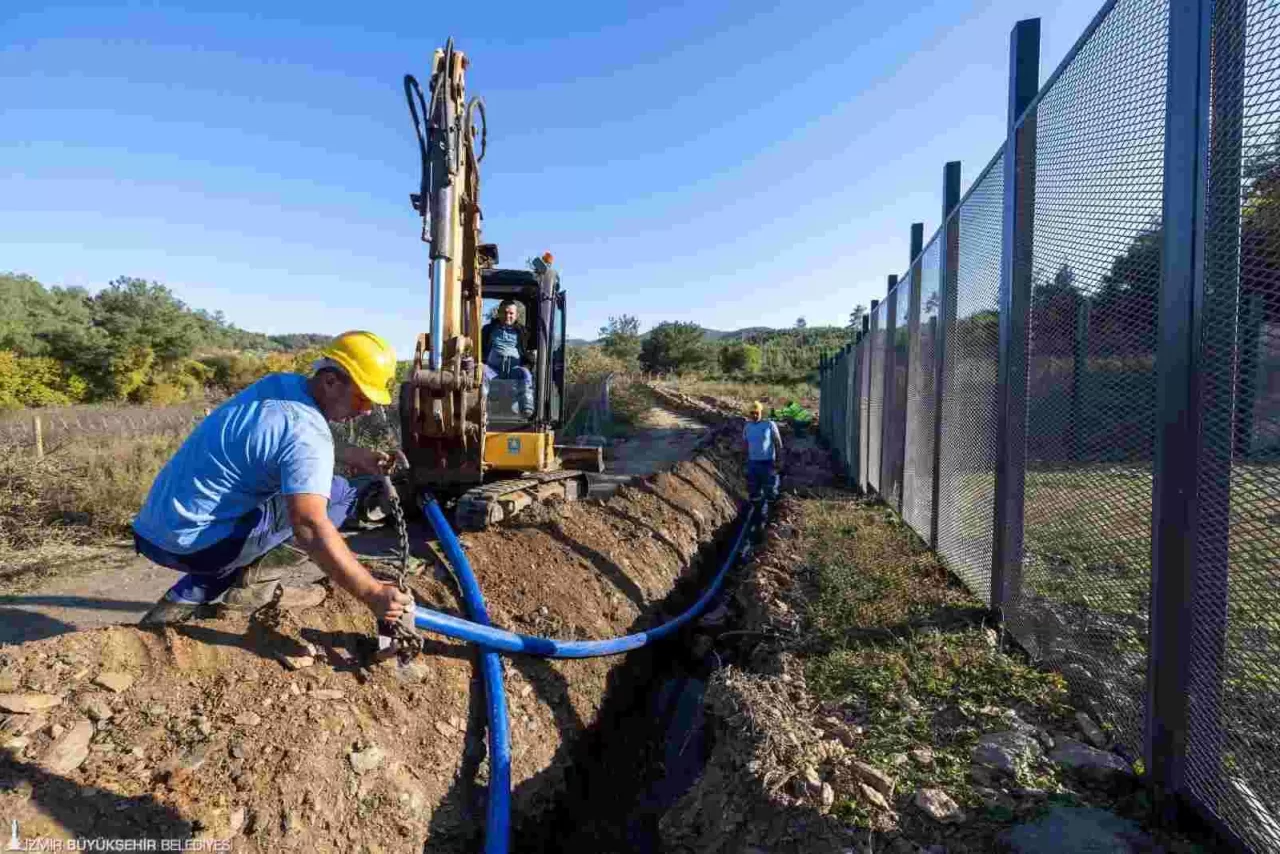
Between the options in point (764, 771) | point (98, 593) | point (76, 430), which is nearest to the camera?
point (764, 771)

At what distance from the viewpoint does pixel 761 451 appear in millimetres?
8820

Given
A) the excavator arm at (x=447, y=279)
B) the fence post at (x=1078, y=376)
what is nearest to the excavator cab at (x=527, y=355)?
the excavator arm at (x=447, y=279)

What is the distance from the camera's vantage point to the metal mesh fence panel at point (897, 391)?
6641 millimetres

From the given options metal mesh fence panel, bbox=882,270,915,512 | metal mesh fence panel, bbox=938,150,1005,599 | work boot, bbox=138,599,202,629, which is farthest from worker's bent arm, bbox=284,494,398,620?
metal mesh fence panel, bbox=882,270,915,512

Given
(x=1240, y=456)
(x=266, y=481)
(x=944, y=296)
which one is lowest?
(x=266, y=481)

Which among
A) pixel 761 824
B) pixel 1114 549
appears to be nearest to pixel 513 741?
pixel 761 824

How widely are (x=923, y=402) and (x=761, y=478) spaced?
11.6ft

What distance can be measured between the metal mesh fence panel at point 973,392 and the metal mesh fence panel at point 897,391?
4.86 feet

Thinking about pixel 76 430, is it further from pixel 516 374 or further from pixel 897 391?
pixel 897 391

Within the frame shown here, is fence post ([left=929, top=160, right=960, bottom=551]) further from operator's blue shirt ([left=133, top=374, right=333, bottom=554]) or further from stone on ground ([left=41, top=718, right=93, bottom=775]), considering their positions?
stone on ground ([left=41, top=718, right=93, bottom=775])

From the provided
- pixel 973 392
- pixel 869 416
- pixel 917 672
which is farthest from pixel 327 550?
pixel 869 416

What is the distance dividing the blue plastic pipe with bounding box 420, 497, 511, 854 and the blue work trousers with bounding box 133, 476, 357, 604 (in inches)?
41.4

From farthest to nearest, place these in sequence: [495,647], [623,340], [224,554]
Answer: [623,340], [495,647], [224,554]

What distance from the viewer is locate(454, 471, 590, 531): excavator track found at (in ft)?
19.9
